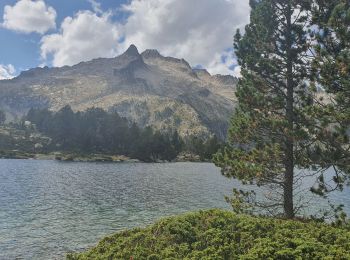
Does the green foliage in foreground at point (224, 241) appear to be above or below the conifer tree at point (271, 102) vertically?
below

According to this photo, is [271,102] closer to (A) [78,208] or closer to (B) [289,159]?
(B) [289,159]

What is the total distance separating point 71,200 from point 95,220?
19342 mm

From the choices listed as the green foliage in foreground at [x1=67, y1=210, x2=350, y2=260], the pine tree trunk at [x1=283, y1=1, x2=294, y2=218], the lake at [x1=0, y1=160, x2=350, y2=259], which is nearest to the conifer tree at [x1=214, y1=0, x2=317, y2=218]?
the pine tree trunk at [x1=283, y1=1, x2=294, y2=218]

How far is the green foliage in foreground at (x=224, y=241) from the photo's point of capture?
16.0 meters

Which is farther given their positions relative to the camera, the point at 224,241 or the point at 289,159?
the point at 289,159

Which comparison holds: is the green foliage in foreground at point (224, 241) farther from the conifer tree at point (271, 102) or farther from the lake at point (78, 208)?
the lake at point (78, 208)

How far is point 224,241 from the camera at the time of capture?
59.5 ft

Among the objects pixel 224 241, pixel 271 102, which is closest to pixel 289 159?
pixel 271 102

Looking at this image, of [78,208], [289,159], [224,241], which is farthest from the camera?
[78,208]

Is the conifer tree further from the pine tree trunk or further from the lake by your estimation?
the lake

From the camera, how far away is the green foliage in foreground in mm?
16047

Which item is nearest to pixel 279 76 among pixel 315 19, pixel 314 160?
pixel 315 19

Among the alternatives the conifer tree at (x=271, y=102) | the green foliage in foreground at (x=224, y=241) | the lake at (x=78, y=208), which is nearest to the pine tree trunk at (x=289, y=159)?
the conifer tree at (x=271, y=102)

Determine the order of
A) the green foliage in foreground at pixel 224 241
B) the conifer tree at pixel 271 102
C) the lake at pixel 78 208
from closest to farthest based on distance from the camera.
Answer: the green foliage in foreground at pixel 224 241, the conifer tree at pixel 271 102, the lake at pixel 78 208
